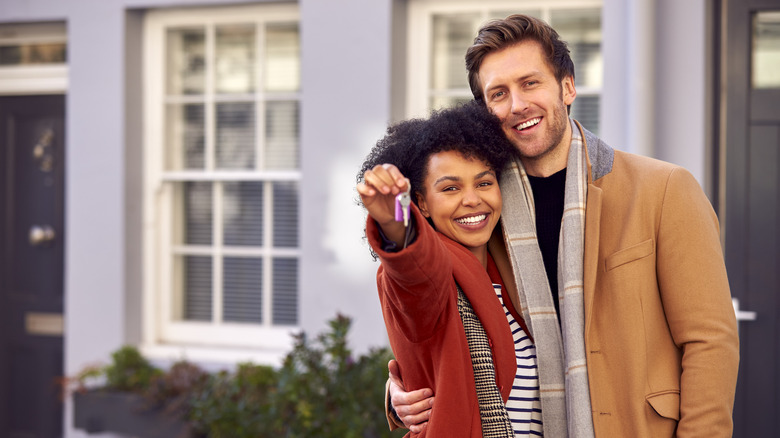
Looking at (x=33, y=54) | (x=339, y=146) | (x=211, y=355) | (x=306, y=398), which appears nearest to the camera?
(x=306, y=398)

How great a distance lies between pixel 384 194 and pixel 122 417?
3407 millimetres

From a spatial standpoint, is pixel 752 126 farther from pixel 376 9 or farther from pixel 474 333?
pixel 474 333

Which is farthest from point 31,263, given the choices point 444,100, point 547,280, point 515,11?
point 547,280

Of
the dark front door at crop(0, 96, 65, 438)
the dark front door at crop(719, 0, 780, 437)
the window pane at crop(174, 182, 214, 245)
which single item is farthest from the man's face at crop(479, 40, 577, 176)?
the dark front door at crop(0, 96, 65, 438)

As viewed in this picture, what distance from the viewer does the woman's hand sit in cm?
140

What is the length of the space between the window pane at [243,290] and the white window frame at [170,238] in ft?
0.14

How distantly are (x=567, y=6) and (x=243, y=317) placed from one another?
257cm

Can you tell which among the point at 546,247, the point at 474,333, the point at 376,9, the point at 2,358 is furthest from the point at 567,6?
the point at 2,358

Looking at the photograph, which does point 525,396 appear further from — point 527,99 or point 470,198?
point 527,99

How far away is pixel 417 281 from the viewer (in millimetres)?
1460

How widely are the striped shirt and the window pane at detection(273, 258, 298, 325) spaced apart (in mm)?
2745

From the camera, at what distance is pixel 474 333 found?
5.40 ft

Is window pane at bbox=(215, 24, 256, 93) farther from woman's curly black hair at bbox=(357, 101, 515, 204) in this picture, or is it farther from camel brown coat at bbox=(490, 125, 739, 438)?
camel brown coat at bbox=(490, 125, 739, 438)

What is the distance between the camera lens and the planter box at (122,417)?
4.12 metres
